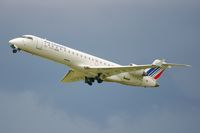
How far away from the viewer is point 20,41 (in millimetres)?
60312

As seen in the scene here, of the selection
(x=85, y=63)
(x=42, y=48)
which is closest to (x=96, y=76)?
(x=85, y=63)

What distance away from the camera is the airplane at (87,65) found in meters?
60.3

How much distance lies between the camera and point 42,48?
6034 cm

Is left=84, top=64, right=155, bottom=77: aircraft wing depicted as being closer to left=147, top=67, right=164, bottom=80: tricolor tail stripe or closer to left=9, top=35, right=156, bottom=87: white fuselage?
left=9, top=35, right=156, bottom=87: white fuselage

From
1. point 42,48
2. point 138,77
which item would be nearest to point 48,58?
point 42,48

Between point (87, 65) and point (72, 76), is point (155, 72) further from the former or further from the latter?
point (87, 65)

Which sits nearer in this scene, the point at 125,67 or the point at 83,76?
the point at 125,67

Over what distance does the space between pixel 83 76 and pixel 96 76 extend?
9.32 feet

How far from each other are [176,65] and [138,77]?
614cm

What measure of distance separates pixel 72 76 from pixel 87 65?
200 inches

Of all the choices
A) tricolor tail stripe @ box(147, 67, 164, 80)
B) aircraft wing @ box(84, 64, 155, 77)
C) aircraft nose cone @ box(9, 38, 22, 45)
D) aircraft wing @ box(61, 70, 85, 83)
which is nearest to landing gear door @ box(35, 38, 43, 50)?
aircraft nose cone @ box(9, 38, 22, 45)

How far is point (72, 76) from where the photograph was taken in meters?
66.9

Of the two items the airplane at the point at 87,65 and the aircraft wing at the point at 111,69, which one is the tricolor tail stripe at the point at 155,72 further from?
the aircraft wing at the point at 111,69

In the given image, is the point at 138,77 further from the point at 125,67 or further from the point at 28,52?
the point at 28,52
